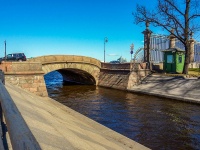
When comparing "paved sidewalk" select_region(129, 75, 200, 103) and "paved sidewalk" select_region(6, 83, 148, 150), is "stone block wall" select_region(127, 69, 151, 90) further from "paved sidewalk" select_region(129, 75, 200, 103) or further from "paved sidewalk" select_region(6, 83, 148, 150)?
"paved sidewalk" select_region(6, 83, 148, 150)

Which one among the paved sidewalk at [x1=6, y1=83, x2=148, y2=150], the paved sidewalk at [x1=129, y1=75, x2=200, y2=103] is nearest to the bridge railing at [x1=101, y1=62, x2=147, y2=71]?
the paved sidewalk at [x1=129, y1=75, x2=200, y2=103]

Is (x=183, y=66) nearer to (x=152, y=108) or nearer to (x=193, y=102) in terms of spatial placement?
(x=193, y=102)

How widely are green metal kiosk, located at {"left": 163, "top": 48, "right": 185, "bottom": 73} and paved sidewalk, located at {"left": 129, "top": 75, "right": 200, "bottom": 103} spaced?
10.7ft

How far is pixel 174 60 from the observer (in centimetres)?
2586

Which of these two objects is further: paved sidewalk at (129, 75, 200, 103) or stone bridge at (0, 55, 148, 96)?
paved sidewalk at (129, 75, 200, 103)

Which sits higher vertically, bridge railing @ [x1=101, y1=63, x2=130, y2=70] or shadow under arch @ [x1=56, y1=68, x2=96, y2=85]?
bridge railing @ [x1=101, y1=63, x2=130, y2=70]

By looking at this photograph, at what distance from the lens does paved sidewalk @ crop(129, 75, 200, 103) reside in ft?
58.6

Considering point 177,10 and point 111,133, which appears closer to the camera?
point 111,133

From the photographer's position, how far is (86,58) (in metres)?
29.5

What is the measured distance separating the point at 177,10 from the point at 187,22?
179cm

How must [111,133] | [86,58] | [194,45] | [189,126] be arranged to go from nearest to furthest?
[111,133], [189,126], [86,58], [194,45]

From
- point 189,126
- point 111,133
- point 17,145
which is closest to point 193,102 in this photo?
point 189,126

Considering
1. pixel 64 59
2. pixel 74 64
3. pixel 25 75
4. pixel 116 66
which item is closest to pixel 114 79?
pixel 116 66

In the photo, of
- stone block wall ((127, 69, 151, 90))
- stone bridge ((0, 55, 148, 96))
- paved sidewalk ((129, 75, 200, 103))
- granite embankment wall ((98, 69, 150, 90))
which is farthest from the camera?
granite embankment wall ((98, 69, 150, 90))
